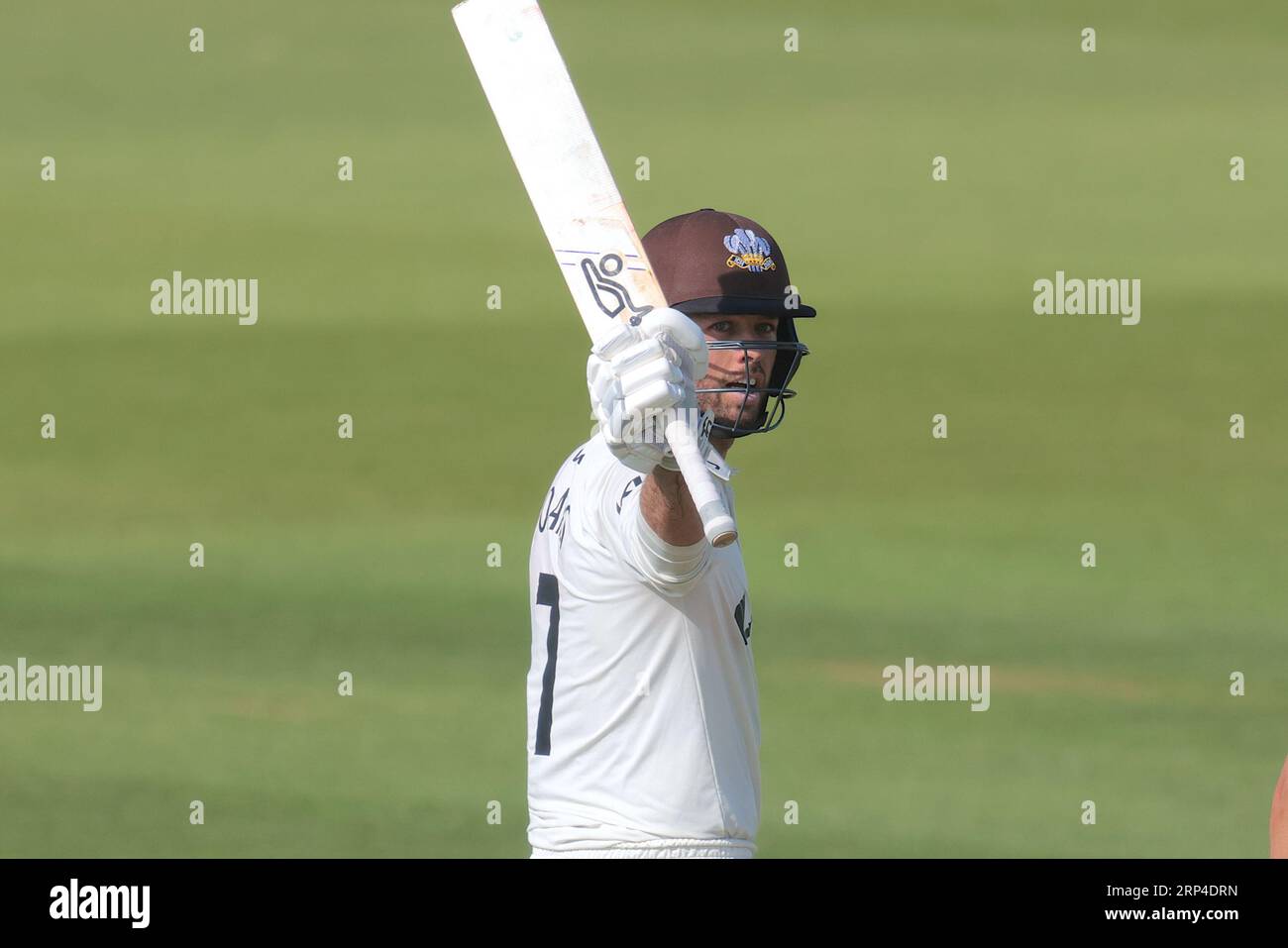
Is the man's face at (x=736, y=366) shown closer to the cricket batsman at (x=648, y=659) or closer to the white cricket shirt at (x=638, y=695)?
the cricket batsman at (x=648, y=659)

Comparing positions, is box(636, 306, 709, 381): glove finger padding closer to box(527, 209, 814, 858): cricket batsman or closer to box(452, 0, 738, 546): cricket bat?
box(527, 209, 814, 858): cricket batsman

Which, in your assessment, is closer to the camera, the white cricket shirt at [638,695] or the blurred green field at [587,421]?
the white cricket shirt at [638,695]

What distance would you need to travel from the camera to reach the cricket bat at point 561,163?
13.4 feet

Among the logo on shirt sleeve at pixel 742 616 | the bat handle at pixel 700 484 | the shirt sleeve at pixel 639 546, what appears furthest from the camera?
the logo on shirt sleeve at pixel 742 616

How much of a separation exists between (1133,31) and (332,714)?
11146 millimetres

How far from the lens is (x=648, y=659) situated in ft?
13.3

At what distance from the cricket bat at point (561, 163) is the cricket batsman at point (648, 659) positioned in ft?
0.82

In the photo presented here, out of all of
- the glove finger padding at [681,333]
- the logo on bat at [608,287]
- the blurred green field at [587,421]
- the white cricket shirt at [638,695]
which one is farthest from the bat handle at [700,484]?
the blurred green field at [587,421]

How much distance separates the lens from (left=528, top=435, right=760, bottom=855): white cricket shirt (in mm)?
4008

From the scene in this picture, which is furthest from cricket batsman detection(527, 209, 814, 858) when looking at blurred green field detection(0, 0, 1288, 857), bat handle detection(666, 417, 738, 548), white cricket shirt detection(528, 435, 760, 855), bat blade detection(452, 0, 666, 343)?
blurred green field detection(0, 0, 1288, 857)

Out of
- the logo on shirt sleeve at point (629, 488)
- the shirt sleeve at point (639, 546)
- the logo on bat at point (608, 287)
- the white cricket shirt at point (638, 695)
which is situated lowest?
the white cricket shirt at point (638, 695)

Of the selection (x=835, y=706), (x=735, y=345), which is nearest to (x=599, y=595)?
(x=735, y=345)

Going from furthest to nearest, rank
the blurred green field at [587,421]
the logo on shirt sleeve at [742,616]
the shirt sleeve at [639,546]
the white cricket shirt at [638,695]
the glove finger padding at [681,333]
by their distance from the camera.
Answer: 1. the blurred green field at [587,421]
2. the logo on shirt sleeve at [742,616]
3. the white cricket shirt at [638,695]
4. the shirt sleeve at [639,546]
5. the glove finger padding at [681,333]

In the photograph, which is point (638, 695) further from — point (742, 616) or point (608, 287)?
point (608, 287)
